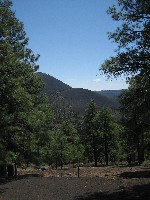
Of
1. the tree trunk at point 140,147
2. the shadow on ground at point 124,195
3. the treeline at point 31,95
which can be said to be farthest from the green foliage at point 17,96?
the tree trunk at point 140,147

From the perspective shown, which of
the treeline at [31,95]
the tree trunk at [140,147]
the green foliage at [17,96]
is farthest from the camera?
the tree trunk at [140,147]

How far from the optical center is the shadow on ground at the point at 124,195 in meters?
16.8

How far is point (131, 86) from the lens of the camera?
15445 mm

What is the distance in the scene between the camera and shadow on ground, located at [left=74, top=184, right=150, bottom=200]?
16817 mm

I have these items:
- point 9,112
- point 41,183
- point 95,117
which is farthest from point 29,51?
point 95,117

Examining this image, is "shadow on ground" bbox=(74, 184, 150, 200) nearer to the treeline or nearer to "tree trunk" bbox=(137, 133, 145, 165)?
the treeline

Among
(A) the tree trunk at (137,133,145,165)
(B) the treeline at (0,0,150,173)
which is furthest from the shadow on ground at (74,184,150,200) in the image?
(A) the tree trunk at (137,133,145,165)

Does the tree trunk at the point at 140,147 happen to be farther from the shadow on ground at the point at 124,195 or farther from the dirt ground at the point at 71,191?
the shadow on ground at the point at 124,195

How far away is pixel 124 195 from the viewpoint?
17594mm

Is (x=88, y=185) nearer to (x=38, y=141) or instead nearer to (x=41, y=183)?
(x=41, y=183)

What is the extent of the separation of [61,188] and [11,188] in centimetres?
362

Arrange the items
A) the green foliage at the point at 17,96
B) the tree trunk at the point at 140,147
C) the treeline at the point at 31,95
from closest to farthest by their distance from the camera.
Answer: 1. the treeline at the point at 31,95
2. the green foliage at the point at 17,96
3. the tree trunk at the point at 140,147

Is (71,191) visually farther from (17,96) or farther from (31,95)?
(31,95)

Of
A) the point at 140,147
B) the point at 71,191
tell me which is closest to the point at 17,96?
the point at 71,191
